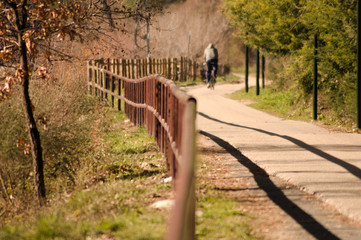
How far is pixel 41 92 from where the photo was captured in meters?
10.5

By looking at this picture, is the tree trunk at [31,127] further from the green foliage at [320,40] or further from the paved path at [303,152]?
the green foliage at [320,40]

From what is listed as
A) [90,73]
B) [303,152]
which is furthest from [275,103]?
[303,152]

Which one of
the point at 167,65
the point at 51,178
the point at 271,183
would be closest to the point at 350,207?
the point at 271,183

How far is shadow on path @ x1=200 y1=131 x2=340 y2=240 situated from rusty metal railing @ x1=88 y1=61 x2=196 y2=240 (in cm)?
109

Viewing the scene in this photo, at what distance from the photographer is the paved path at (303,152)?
6.48 meters

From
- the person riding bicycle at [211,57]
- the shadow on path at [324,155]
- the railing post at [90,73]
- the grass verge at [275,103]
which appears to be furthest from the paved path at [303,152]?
the person riding bicycle at [211,57]

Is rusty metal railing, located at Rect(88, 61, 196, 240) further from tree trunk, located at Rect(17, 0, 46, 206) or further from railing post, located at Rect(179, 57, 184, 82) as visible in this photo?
railing post, located at Rect(179, 57, 184, 82)

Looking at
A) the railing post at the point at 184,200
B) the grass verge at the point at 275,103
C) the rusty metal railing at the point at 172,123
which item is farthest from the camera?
the grass verge at the point at 275,103

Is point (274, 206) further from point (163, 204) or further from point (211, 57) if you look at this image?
point (211, 57)

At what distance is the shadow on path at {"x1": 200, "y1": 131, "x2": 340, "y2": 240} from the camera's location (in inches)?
203

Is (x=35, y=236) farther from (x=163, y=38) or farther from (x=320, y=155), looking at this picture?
(x=163, y=38)

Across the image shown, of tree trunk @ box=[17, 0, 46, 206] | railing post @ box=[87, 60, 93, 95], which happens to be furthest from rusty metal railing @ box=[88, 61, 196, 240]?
tree trunk @ box=[17, 0, 46, 206]

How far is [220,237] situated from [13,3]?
16.0ft

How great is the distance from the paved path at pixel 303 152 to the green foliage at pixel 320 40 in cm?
124
